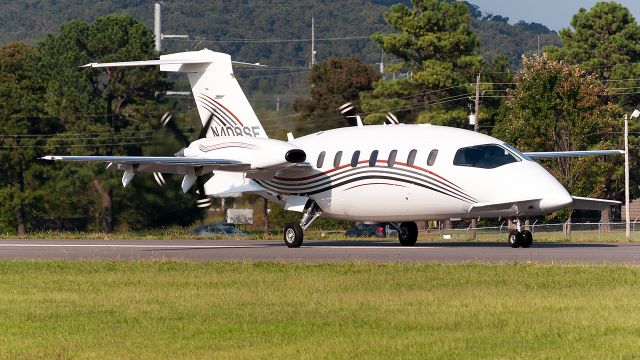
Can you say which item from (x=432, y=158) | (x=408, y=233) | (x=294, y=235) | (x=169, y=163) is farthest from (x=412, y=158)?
(x=169, y=163)

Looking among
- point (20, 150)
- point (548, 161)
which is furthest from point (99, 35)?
point (548, 161)

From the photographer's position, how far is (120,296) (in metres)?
20.5

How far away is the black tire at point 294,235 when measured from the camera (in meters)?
37.1

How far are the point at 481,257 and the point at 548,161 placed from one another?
35267 millimetres

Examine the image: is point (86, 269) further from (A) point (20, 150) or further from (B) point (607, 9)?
(B) point (607, 9)

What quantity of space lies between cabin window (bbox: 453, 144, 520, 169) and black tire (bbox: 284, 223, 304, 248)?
5.78 metres

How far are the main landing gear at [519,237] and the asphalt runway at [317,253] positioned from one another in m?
0.29

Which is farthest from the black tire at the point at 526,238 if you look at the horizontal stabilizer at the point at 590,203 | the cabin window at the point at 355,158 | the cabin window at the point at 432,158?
the cabin window at the point at 355,158

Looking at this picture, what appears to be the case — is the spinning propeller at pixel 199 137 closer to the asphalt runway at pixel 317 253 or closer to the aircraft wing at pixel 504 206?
the asphalt runway at pixel 317 253

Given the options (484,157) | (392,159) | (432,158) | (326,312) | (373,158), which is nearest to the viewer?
(326,312)

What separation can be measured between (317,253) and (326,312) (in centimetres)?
1505

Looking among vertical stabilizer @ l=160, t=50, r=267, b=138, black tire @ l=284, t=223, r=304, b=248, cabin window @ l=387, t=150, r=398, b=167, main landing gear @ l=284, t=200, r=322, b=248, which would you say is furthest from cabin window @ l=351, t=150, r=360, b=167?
vertical stabilizer @ l=160, t=50, r=267, b=138

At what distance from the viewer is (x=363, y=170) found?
118 feet

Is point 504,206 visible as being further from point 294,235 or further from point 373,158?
point 294,235
